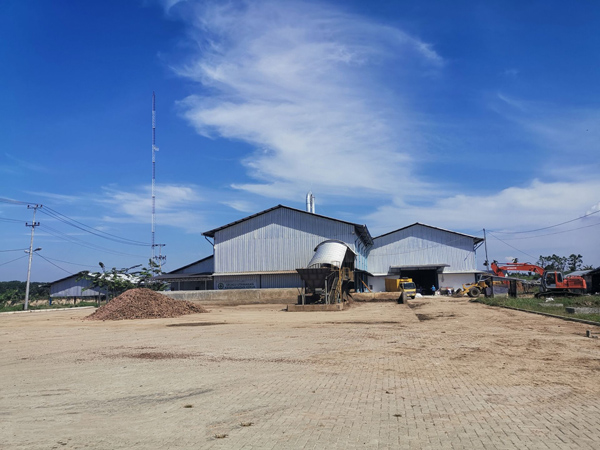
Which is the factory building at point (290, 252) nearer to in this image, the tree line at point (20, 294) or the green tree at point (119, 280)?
the green tree at point (119, 280)

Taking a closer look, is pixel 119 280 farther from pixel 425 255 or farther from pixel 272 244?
pixel 425 255

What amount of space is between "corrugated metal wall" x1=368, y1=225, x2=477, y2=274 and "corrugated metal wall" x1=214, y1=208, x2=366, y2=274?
9.61 meters

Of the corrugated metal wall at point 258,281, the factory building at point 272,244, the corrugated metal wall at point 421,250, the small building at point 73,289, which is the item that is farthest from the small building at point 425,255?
the small building at point 73,289

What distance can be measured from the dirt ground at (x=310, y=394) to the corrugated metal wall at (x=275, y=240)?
115 ft

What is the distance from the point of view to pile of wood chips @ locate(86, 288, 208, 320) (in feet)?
97.1

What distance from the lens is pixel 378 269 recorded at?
62000 mm

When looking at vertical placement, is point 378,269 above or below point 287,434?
above

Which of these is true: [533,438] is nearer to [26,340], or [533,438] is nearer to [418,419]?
[418,419]

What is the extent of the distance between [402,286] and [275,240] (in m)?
13.8

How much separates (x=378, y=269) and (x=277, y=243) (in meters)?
16.8

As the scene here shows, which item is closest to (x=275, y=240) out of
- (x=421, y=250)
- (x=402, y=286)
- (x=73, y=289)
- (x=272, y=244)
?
(x=272, y=244)

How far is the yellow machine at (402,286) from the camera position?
4678 cm

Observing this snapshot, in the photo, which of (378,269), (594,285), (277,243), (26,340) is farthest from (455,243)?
(26,340)

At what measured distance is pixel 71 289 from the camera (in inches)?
2753
